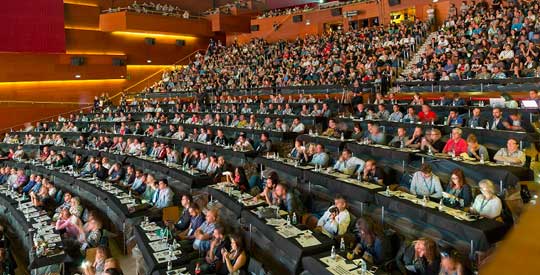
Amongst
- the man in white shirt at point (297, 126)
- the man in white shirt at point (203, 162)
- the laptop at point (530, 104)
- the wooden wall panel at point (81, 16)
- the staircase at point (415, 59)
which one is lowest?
the man in white shirt at point (203, 162)

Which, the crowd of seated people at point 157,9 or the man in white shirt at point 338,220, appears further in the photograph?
the crowd of seated people at point 157,9

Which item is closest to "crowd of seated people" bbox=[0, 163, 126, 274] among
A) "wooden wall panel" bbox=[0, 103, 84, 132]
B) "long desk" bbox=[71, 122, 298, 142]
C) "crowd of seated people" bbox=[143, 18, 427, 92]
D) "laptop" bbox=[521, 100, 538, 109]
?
"long desk" bbox=[71, 122, 298, 142]

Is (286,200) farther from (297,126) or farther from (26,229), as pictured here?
(297,126)

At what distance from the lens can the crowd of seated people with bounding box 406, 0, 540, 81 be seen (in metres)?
A: 12.6

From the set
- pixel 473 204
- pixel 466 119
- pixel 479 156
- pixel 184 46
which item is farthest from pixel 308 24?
pixel 473 204

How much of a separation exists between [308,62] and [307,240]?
1632cm

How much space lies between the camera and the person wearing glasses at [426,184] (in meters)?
6.73

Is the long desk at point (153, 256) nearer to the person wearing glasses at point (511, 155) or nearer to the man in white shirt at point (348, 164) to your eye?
the man in white shirt at point (348, 164)

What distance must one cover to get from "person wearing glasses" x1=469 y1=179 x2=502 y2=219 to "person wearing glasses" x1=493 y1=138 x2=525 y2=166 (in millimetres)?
1735

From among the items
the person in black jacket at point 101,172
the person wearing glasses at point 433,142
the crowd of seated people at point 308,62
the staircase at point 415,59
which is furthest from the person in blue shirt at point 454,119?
the person in black jacket at point 101,172

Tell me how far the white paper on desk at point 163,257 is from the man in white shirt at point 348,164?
12.2 feet

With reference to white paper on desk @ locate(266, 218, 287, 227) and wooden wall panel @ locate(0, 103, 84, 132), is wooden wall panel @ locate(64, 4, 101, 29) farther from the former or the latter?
white paper on desk @ locate(266, 218, 287, 227)

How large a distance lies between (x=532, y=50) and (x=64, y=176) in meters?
13.0

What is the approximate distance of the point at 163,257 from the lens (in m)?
5.94
